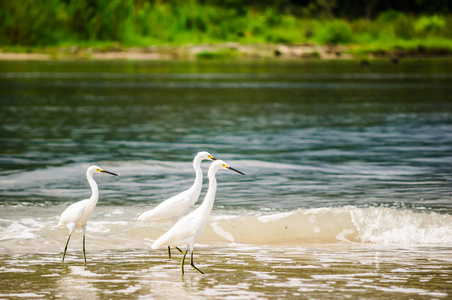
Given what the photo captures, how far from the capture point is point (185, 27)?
78250 millimetres

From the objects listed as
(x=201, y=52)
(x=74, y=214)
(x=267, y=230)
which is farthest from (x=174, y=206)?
(x=201, y=52)

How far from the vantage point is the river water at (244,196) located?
8.88 metres

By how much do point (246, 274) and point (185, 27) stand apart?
7042 centimetres

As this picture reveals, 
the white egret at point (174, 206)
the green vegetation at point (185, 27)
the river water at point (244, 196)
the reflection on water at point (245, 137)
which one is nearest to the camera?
the river water at point (244, 196)

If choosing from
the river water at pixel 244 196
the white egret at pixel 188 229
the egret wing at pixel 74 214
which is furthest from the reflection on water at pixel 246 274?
the egret wing at pixel 74 214

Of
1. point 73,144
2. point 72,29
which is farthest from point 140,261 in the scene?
point 72,29

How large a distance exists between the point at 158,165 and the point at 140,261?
26.9ft

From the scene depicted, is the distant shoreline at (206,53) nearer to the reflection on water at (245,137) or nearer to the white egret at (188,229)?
the reflection on water at (245,137)

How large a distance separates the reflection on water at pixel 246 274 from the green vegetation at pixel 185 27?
65.2 meters

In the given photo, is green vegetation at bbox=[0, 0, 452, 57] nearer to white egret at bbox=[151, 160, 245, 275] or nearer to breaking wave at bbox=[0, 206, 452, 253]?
breaking wave at bbox=[0, 206, 452, 253]

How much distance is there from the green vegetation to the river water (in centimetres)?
4020

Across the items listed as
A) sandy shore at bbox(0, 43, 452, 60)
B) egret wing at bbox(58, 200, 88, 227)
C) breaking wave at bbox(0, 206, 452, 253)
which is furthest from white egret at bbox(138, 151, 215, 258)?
sandy shore at bbox(0, 43, 452, 60)

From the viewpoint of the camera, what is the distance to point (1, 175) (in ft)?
54.9

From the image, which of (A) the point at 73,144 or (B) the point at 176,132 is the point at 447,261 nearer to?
(A) the point at 73,144
